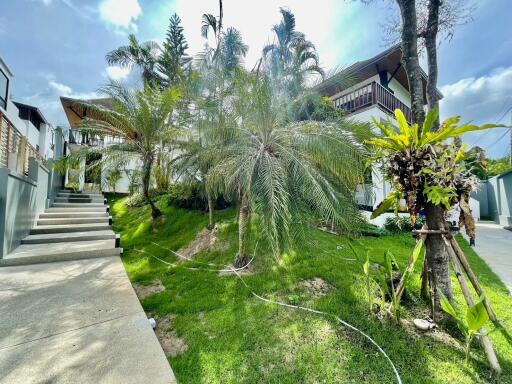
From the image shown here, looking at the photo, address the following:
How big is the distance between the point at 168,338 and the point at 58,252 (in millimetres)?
4435

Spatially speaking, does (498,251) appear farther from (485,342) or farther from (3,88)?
(3,88)

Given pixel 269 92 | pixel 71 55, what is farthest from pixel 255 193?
pixel 71 55

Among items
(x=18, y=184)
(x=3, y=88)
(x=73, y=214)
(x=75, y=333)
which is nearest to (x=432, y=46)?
(x=75, y=333)

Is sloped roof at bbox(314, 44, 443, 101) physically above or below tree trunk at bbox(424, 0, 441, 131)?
above

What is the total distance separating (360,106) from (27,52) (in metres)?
18.5

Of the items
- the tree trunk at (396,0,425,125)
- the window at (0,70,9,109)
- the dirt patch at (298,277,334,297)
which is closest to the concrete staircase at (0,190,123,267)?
the dirt patch at (298,277,334,297)

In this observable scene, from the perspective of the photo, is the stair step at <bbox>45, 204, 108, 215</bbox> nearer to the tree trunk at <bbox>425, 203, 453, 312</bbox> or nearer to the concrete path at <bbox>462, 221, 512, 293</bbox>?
the tree trunk at <bbox>425, 203, 453, 312</bbox>

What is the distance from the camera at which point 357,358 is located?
243 cm

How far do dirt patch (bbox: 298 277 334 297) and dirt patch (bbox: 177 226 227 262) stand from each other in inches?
108

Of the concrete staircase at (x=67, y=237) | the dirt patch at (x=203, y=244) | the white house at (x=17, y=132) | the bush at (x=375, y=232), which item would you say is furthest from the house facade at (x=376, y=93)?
the white house at (x=17, y=132)

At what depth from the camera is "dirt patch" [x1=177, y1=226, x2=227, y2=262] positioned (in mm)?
6367

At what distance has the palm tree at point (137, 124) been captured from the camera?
24.1 ft

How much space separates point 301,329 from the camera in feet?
9.62

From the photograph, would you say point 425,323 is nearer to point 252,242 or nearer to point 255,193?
point 255,193
